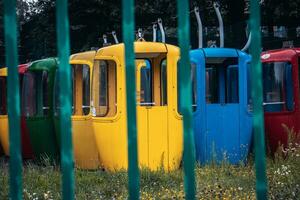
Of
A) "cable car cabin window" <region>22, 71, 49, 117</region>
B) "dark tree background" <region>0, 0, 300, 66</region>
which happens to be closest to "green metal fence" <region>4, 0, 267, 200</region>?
"cable car cabin window" <region>22, 71, 49, 117</region>

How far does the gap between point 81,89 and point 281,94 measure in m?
3.06

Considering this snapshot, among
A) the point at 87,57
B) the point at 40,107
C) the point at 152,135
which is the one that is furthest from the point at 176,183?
the point at 40,107

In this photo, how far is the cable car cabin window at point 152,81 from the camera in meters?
8.57

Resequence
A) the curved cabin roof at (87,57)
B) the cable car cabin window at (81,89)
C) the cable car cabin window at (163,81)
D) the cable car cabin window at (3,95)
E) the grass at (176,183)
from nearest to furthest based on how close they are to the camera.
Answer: the grass at (176,183)
the cable car cabin window at (163,81)
the curved cabin roof at (87,57)
the cable car cabin window at (81,89)
the cable car cabin window at (3,95)

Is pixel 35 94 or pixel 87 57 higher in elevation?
pixel 87 57

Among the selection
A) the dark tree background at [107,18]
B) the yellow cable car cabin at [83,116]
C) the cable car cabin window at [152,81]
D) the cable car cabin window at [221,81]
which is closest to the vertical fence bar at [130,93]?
the cable car cabin window at [152,81]

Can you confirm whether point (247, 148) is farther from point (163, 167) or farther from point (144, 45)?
point (144, 45)

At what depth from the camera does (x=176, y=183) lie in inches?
253

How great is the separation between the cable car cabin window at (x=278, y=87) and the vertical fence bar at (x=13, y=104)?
6784 mm

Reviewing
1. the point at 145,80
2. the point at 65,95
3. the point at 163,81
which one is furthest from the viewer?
the point at 145,80

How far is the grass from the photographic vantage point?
5.26 meters

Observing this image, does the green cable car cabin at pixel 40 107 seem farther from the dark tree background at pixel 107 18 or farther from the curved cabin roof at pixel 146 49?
the dark tree background at pixel 107 18

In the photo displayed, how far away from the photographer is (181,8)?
2.25m

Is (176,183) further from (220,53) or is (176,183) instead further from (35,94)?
(35,94)
